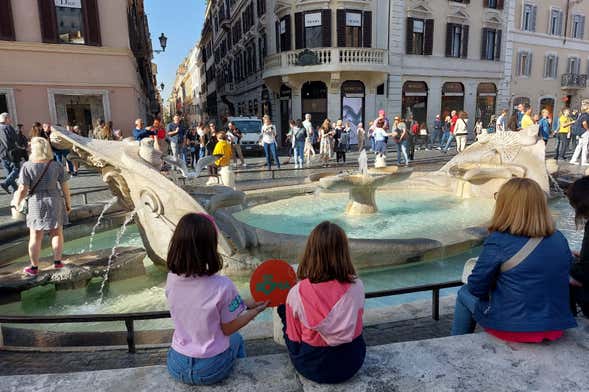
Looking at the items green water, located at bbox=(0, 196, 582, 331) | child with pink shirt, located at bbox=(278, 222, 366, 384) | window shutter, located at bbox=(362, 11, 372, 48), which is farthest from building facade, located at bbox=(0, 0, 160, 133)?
child with pink shirt, located at bbox=(278, 222, 366, 384)

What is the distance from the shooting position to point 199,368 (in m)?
2.23

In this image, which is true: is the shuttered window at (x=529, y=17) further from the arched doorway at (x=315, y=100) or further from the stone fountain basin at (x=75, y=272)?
the stone fountain basin at (x=75, y=272)

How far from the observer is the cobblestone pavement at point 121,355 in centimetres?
299

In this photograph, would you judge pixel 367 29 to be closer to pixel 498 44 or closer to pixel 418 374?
pixel 498 44

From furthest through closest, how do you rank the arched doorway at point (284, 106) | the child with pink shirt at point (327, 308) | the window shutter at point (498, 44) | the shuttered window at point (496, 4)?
the window shutter at point (498, 44) → the shuttered window at point (496, 4) → the arched doorway at point (284, 106) → the child with pink shirt at point (327, 308)

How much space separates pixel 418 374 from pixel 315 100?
2279 cm

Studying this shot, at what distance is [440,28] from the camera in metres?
25.4

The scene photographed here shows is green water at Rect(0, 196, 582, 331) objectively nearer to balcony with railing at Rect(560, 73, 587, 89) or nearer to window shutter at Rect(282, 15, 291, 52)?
window shutter at Rect(282, 15, 291, 52)

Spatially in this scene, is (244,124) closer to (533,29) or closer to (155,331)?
(155,331)

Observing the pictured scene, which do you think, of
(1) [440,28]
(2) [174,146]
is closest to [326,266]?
→ (2) [174,146]

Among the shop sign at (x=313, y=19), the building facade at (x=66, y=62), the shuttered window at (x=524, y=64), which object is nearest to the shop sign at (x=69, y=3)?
the building facade at (x=66, y=62)

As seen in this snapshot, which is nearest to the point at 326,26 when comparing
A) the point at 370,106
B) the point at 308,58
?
the point at 308,58

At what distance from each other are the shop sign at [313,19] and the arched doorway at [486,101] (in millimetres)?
11389

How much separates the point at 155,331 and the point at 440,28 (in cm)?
2613
